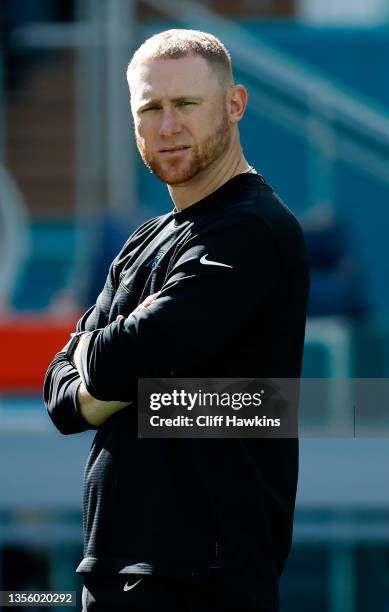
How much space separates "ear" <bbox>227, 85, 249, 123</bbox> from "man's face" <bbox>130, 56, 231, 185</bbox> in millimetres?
11

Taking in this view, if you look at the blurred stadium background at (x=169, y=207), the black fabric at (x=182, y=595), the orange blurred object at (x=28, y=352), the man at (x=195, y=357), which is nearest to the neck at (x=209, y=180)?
the man at (x=195, y=357)

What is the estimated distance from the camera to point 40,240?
756 centimetres

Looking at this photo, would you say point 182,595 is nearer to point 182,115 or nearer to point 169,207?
point 182,115

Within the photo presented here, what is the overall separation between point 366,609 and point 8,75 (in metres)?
4.51

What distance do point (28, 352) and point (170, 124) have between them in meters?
3.00


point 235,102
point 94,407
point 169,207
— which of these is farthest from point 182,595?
point 169,207

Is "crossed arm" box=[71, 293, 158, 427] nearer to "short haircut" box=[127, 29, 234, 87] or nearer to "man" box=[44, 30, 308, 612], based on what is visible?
"man" box=[44, 30, 308, 612]

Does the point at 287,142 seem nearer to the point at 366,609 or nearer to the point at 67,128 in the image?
the point at 67,128

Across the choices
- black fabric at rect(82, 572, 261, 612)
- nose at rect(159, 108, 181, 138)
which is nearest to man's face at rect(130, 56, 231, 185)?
nose at rect(159, 108, 181, 138)

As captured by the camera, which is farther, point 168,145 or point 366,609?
point 366,609

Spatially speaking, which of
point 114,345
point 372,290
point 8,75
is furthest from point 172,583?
point 8,75

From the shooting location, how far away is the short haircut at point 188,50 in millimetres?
1912

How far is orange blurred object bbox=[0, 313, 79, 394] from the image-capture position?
4785mm

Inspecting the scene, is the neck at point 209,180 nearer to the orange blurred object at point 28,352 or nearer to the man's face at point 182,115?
the man's face at point 182,115
